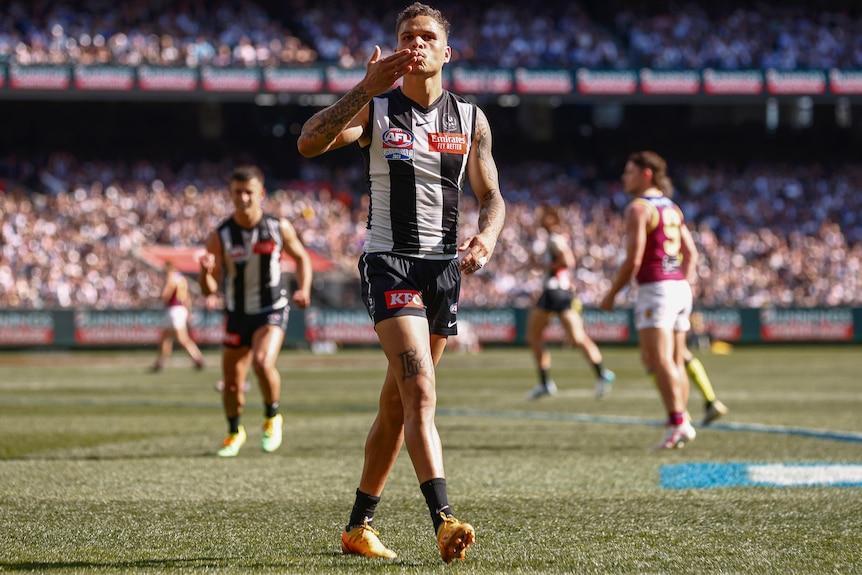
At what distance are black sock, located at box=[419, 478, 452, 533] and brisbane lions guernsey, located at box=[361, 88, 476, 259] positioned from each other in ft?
3.35

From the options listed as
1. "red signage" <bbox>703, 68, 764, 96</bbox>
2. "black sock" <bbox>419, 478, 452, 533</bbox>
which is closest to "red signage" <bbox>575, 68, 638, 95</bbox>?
"red signage" <bbox>703, 68, 764, 96</bbox>

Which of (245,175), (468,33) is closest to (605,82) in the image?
(468,33)

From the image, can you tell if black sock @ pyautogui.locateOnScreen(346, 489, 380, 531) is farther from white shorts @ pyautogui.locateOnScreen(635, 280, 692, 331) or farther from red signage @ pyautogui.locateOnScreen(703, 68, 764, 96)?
red signage @ pyautogui.locateOnScreen(703, 68, 764, 96)

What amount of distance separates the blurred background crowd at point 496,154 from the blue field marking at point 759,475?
27196mm

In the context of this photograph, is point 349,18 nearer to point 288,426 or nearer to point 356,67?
point 356,67

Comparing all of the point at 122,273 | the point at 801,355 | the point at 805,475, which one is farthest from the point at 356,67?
the point at 805,475

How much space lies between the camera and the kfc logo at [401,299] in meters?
5.07

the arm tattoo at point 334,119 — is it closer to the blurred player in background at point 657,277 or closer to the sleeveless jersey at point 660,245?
the blurred player in background at point 657,277

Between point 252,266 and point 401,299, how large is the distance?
4.66m

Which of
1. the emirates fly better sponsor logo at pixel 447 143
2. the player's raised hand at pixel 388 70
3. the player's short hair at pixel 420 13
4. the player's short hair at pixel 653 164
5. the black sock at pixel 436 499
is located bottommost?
the black sock at pixel 436 499

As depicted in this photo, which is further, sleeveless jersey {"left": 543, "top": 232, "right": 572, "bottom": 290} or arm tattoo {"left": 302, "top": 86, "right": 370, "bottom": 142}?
sleeveless jersey {"left": 543, "top": 232, "right": 572, "bottom": 290}

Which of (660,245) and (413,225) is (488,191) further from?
(660,245)

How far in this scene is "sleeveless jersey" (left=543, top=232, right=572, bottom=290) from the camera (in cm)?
1567

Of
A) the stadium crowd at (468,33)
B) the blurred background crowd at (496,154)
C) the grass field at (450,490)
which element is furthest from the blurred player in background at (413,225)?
the stadium crowd at (468,33)
